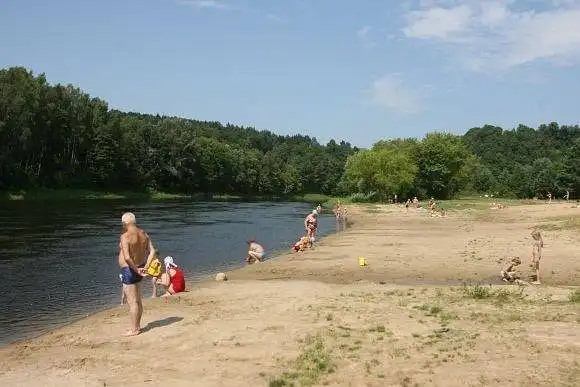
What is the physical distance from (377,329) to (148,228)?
1458 inches

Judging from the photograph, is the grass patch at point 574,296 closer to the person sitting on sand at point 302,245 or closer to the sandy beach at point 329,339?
the sandy beach at point 329,339

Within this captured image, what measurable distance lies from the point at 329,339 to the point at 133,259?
435 centimetres

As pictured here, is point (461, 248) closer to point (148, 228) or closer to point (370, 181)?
point (148, 228)

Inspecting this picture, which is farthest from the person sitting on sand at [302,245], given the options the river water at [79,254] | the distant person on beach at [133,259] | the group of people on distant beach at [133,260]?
the distant person on beach at [133,259]

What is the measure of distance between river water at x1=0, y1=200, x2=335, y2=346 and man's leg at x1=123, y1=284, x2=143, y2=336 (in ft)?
12.7

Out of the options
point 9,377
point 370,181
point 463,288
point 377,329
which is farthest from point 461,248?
point 370,181

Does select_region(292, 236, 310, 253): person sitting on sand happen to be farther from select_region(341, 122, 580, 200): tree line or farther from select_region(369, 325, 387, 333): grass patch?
select_region(341, 122, 580, 200): tree line

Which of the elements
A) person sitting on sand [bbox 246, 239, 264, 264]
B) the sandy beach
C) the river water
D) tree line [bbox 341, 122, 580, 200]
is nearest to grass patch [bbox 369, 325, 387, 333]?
the sandy beach

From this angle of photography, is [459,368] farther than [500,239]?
No

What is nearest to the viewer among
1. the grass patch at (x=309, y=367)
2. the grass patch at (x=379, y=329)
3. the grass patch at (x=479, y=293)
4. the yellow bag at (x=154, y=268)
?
the grass patch at (x=309, y=367)

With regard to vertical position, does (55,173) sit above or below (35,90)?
below

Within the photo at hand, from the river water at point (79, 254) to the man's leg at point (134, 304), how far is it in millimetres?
3869

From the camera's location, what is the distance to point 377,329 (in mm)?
Result: 11609

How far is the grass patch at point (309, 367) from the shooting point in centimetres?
864
